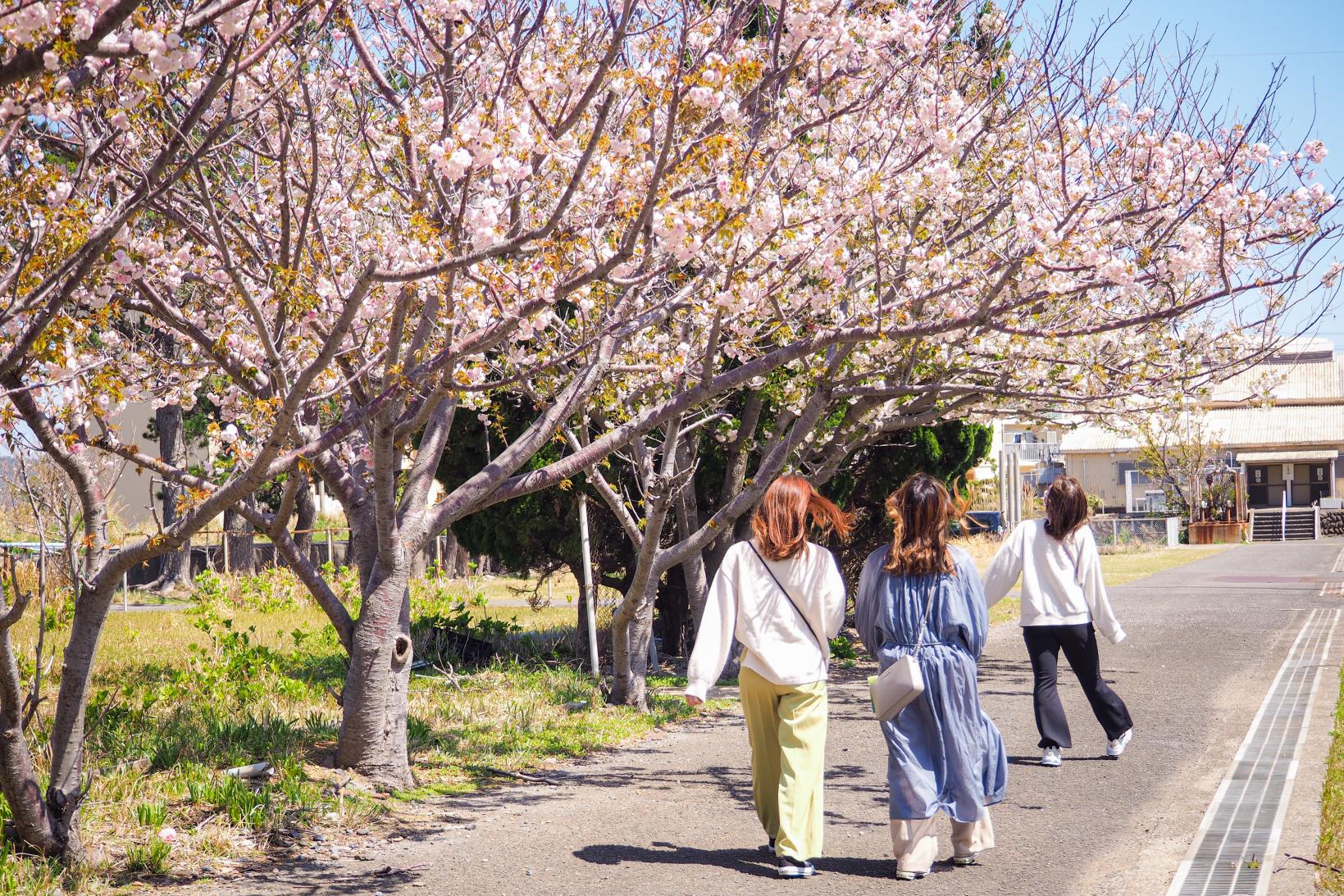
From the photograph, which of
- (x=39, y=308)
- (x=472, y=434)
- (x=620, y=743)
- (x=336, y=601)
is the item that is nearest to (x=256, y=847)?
(x=336, y=601)

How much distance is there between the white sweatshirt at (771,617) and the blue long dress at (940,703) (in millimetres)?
262

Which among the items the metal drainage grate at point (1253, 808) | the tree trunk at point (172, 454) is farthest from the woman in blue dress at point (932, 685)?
the tree trunk at point (172, 454)

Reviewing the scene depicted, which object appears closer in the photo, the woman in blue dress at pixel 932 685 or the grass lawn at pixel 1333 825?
the grass lawn at pixel 1333 825

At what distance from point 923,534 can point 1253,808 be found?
2.43 meters

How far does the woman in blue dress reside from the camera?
17.5 ft

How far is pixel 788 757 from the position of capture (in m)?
5.37

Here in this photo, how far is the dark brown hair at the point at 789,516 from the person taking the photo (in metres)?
5.56

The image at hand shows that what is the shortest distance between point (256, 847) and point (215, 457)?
3305mm

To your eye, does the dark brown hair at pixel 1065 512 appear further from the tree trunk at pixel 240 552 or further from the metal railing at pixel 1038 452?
the metal railing at pixel 1038 452

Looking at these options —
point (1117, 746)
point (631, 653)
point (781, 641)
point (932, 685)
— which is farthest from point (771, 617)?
point (631, 653)

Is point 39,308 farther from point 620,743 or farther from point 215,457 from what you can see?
point 620,743

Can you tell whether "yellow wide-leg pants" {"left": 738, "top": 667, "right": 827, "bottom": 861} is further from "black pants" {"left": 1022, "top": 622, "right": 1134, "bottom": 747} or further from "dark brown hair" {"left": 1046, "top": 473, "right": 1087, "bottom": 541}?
"dark brown hair" {"left": 1046, "top": 473, "right": 1087, "bottom": 541}

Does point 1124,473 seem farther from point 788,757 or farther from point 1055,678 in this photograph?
point 788,757

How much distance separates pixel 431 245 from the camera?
18.2ft
